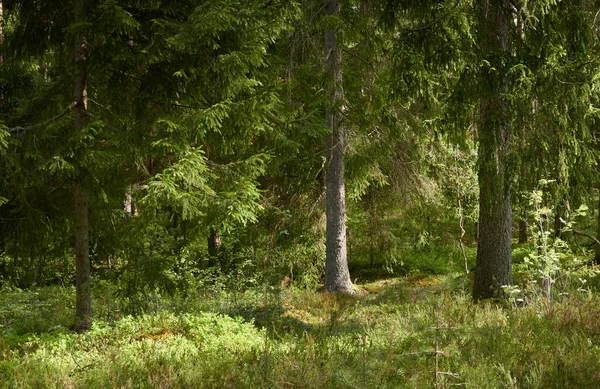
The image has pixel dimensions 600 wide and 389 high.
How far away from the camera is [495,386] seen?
177 inches

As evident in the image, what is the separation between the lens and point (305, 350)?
537 centimetres

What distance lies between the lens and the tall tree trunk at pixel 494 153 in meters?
7.52

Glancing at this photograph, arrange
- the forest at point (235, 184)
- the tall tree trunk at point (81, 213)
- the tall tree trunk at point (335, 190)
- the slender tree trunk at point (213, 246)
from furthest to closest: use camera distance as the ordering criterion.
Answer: the slender tree trunk at point (213, 246), the tall tree trunk at point (335, 190), the tall tree trunk at point (81, 213), the forest at point (235, 184)

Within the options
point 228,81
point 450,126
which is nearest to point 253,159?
point 228,81

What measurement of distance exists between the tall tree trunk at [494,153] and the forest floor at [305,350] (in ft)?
2.05

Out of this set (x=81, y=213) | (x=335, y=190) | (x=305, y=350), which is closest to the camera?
(x=305, y=350)

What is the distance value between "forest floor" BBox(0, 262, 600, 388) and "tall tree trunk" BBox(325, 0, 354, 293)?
338cm

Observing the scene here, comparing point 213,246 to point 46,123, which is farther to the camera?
point 213,246

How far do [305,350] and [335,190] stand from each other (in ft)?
22.5

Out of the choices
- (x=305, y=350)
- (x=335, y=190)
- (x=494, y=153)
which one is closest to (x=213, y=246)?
(x=335, y=190)

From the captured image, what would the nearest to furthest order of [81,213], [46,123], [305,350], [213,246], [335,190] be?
[305,350], [46,123], [81,213], [335,190], [213,246]

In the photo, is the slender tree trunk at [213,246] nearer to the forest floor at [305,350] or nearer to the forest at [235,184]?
the forest at [235,184]

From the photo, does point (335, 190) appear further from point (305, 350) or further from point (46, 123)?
point (305, 350)

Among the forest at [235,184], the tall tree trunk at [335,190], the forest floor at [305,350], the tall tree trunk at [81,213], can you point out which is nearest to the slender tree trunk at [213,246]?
the tall tree trunk at [335,190]
